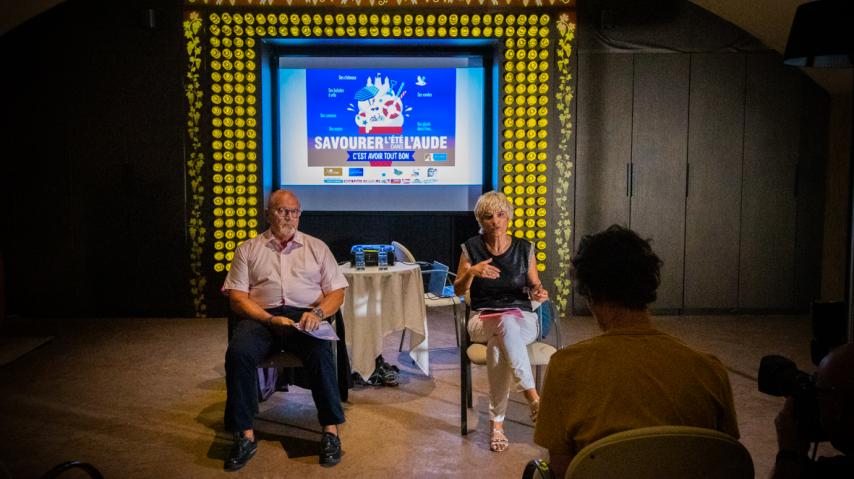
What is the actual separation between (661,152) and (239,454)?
4.64 m

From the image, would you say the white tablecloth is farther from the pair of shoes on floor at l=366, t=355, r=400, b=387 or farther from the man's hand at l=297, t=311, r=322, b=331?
the man's hand at l=297, t=311, r=322, b=331

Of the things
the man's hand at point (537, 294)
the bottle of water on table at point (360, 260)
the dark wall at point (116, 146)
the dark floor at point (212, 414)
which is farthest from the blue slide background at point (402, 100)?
the man's hand at point (537, 294)

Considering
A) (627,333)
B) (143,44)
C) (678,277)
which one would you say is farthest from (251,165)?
(627,333)

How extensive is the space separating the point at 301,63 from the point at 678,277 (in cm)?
399

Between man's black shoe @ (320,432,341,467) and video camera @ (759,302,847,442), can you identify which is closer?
video camera @ (759,302,847,442)

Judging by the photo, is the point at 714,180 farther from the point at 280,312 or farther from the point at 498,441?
the point at 280,312

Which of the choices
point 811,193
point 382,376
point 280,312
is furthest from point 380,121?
point 811,193

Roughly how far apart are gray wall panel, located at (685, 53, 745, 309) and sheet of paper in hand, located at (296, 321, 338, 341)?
407 cm

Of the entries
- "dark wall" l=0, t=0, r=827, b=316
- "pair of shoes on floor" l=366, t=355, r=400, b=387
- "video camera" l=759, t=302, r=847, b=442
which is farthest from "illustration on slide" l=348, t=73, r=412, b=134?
"video camera" l=759, t=302, r=847, b=442

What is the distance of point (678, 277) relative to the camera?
6371 millimetres

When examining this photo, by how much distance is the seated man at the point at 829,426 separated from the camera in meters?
1.20

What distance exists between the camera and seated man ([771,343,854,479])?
Answer: 3.93 ft

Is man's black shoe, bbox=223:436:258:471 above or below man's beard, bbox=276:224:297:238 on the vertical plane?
below

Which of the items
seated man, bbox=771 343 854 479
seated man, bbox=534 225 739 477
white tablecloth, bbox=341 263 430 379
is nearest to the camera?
seated man, bbox=771 343 854 479
